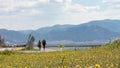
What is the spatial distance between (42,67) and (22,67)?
0.77 m

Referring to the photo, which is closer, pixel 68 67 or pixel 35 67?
pixel 68 67

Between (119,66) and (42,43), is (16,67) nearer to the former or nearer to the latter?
(119,66)

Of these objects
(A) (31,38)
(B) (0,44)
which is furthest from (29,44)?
(B) (0,44)

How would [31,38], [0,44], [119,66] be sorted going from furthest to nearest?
[0,44] → [31,38] → [119,66]

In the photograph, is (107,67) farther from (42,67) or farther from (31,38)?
(31,38)

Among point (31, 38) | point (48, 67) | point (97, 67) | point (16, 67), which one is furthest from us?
point (31, 38)

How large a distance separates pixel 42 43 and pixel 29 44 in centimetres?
189

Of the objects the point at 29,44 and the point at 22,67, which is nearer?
the point at 22,67

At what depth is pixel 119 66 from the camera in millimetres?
10086

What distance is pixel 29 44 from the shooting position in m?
57.6

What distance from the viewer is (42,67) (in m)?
11.6

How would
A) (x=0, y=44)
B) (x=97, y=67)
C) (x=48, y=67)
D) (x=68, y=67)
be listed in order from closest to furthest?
(x=97, y=67)
(x=68, y=67)
(x=48, y=67)
(x=0, y=44)

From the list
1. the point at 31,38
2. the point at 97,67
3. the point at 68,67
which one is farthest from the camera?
the point at 31,38

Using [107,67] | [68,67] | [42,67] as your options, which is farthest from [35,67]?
[107,67]
